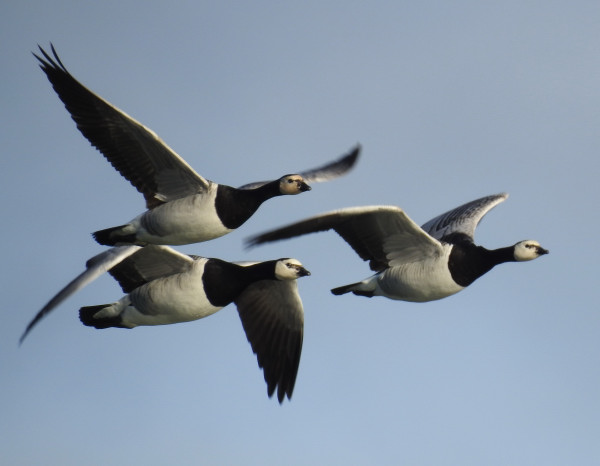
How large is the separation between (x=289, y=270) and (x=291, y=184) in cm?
135


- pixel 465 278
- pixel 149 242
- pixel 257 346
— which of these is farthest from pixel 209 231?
pixel 465 278

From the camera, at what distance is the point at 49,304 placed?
1728cm

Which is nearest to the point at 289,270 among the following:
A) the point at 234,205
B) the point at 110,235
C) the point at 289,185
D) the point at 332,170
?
the point at 234,205

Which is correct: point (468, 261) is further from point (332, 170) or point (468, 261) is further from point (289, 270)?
point (332, 170)

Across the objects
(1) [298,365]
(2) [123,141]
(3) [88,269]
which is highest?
(2) [123,141]

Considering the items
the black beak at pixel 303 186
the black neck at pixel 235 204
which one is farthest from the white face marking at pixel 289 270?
the black beak at pixel 303 186

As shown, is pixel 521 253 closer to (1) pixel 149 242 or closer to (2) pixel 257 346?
(2) pixel 257 346

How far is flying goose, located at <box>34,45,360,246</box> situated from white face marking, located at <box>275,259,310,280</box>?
83 centimetres

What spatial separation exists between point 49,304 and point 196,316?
82.9 inches

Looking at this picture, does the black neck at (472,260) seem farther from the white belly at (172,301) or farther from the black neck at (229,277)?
the white belly at (172,301)

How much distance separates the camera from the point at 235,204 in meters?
17.9

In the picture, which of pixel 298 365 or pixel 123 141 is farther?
pixel 298 365

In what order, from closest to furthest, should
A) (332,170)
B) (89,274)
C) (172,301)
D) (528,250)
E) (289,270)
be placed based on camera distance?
(89,274) < (172,301) < (289,270) < (528,250) < (332,170)

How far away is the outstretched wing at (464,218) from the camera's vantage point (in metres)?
20.2
